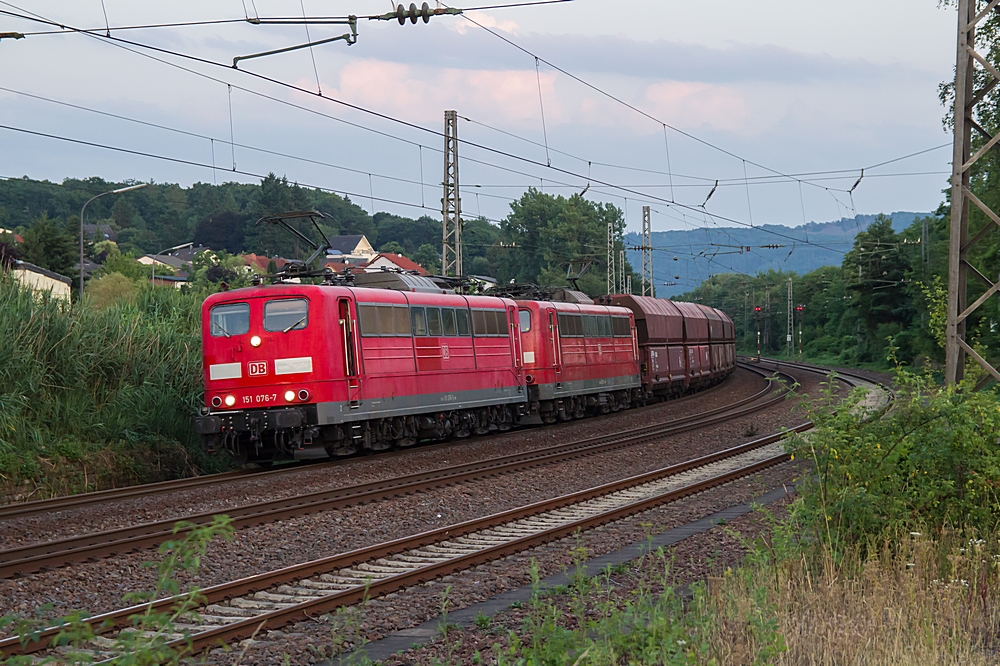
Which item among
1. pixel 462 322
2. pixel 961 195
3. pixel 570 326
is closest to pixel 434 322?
pixel 462 322

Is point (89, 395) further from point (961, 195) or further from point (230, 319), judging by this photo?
point (961, 195)

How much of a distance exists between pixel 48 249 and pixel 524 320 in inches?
1390

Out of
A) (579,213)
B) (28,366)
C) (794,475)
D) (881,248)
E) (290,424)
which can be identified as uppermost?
(579,213)

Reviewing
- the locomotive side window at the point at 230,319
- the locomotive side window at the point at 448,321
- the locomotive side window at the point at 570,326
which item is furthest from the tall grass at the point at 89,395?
the locomotive side window at the point at 570,326

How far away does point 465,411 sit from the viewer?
23.2 metres

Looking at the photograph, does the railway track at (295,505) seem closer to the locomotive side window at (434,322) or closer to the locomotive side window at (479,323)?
the locomotive side window at (434,322)

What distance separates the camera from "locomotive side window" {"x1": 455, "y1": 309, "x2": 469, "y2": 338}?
71.8 ft

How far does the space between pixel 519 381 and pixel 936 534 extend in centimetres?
1648

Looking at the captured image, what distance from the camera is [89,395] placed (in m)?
17.7

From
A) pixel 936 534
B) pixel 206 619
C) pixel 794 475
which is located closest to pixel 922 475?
pixel 936 534

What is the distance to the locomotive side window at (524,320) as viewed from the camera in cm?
2626

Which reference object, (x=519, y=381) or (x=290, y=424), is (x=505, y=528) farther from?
(x=519, y=381)

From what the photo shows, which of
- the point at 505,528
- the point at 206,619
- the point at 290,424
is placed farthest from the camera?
the point at 290,424

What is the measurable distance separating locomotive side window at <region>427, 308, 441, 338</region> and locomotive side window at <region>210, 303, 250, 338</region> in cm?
396
